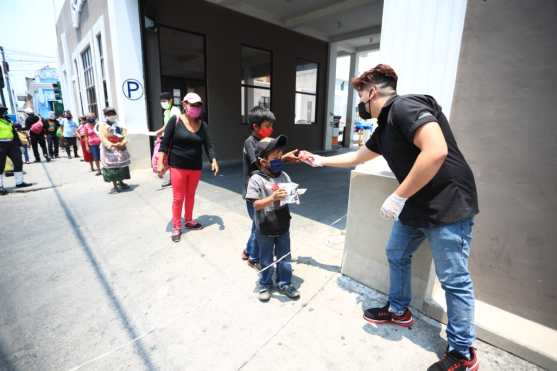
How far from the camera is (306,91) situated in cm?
1223

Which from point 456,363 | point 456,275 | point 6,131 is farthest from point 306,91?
point 456,363

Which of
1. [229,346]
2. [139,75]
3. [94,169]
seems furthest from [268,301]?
[94,169]

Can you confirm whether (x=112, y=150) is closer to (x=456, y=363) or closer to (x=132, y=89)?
(x=132, y=89)

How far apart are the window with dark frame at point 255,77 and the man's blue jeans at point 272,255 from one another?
7.81 meters

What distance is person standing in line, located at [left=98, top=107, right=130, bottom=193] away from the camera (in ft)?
18.6

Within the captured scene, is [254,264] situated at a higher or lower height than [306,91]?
lower

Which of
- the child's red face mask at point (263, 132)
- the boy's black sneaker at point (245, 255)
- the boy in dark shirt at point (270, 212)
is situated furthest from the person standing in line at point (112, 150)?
the boy in dark shirt at point (270, 212)

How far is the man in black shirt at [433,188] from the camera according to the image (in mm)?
1544

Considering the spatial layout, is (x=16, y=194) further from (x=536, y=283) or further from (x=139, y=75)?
(x=536, y=283)

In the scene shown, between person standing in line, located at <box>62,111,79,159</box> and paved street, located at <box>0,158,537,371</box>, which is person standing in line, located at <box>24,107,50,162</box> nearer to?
person standing in line, located at <box>62,111,79,159</box>

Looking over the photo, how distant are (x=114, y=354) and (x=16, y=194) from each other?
5.80 metres

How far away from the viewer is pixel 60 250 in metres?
3.45

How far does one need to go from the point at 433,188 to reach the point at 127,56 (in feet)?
25.4

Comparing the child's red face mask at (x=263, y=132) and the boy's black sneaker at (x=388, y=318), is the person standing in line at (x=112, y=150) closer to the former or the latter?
the child's red face mask at (x=263, y=132)
